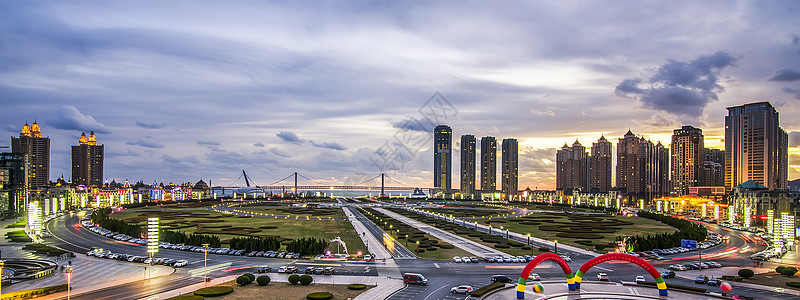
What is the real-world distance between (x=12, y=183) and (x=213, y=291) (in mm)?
125820

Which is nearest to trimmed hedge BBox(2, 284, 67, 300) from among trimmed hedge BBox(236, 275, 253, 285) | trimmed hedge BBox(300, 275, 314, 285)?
trimmed hedge BBox(236, 275, 253, 285)

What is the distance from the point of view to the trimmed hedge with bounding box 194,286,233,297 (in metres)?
44.2

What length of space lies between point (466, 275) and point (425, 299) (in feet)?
36.8

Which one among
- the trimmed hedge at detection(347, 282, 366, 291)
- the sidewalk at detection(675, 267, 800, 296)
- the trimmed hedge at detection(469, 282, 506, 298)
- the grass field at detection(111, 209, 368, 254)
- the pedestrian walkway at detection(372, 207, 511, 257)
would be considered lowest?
the grass field at detection(111, 209, 368, 254)

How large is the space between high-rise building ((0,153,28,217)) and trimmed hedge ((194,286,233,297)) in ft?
376

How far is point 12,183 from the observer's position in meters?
139

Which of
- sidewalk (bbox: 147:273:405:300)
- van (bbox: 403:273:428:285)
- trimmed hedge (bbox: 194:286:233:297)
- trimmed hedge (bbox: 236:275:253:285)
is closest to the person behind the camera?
trimmed hedge (bbox: 194:286:233:297)

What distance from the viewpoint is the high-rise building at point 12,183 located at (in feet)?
432

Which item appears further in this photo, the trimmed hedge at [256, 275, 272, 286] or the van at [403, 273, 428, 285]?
the van at [403, 273, 428, 285]

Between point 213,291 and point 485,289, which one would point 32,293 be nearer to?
point 213,291

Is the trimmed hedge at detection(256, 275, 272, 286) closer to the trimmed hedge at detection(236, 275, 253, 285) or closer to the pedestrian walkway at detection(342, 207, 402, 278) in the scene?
the trimmed hedge at detection(236, 275, 253, 285)

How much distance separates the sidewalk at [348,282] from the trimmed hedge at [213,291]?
1.46 metres

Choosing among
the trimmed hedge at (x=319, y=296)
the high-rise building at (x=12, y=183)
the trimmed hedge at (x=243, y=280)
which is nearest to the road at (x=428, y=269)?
the trimmed hedge at (x=243, y=280)

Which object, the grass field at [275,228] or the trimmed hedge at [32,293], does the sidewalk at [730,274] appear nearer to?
the grass field at [275,228]
